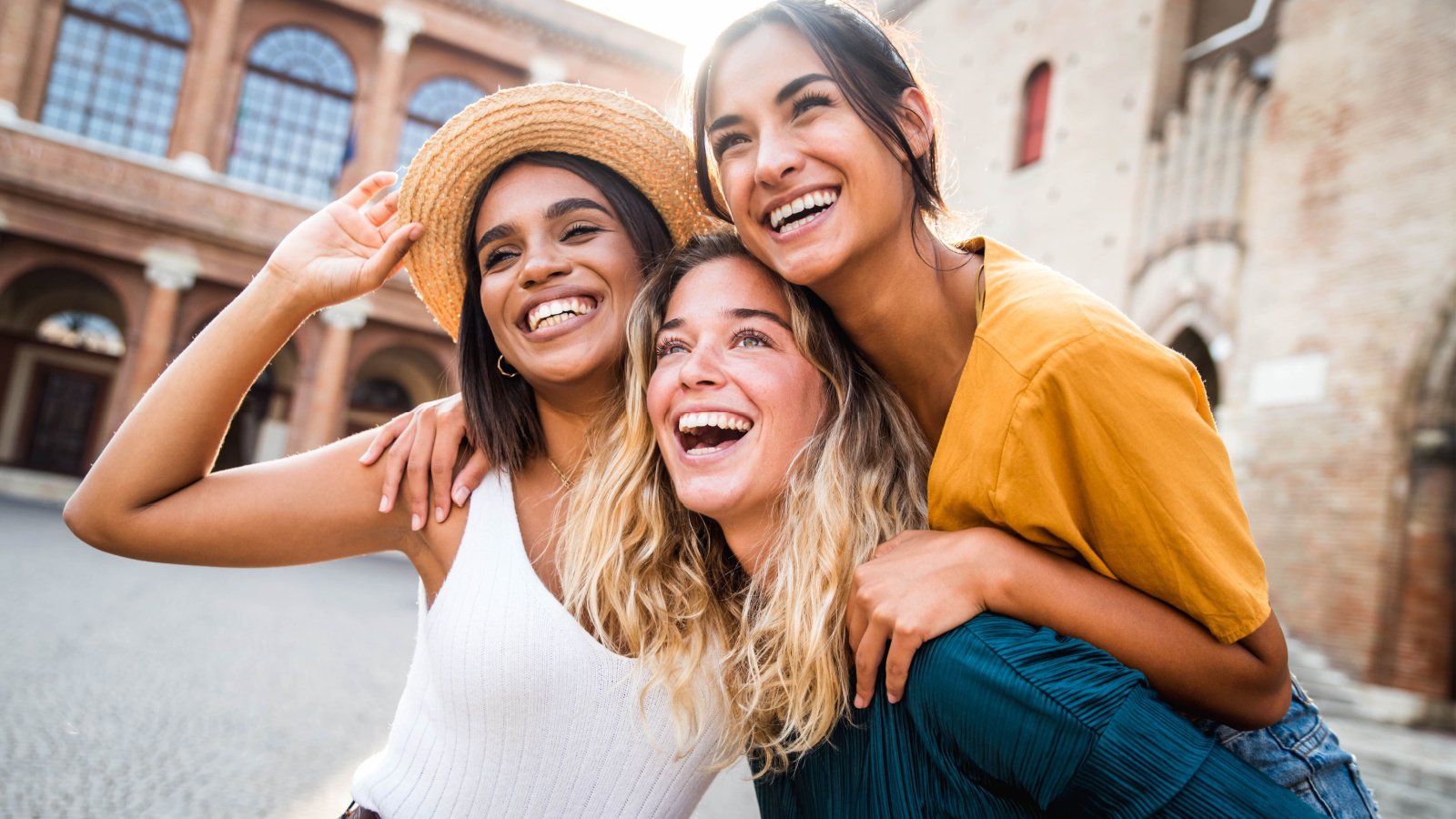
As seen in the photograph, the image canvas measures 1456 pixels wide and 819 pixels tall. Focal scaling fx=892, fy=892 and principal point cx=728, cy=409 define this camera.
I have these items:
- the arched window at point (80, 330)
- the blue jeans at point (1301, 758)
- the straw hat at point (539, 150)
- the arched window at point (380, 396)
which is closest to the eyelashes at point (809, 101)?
the straw hat at point (539, 150)

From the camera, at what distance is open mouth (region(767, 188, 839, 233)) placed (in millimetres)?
1993

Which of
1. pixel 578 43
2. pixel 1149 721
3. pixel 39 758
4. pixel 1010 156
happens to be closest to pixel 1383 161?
pixel 1010 156

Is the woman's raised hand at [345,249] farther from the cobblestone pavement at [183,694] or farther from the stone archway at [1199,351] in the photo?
the stone archway at [1199,351]

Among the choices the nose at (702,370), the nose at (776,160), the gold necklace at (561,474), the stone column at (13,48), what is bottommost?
the gold necklace at (561,474)

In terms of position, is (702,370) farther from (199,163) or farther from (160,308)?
(199,163)

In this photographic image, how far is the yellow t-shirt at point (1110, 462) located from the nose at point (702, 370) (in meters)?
0.58

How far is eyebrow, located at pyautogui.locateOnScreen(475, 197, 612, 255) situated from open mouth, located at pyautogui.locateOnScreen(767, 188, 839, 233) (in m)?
0.62

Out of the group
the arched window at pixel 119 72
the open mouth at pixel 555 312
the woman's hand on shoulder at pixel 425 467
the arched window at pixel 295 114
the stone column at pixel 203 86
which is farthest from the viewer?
the arched window at pixel 295 114

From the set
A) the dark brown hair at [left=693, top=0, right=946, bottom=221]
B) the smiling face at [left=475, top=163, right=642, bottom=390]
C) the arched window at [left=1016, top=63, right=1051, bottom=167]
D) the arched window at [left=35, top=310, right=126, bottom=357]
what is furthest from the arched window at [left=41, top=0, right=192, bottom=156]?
the dark brown hair at [left=693, top=0, right=946, bottom=221]

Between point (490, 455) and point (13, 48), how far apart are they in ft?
68.2

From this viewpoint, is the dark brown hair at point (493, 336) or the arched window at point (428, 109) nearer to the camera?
the dark brown hair at point (493, 336)

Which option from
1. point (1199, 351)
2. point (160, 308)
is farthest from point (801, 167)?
point (160, 308)

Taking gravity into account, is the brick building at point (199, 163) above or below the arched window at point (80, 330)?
above

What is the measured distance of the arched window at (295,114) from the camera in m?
19.0
